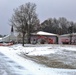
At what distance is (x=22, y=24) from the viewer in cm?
9388

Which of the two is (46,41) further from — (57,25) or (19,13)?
(57,25)

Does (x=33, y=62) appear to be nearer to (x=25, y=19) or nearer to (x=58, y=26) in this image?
(x=25, y=19)

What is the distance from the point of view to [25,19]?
9650cm

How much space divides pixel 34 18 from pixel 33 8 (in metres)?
3.33

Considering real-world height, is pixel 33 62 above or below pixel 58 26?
below

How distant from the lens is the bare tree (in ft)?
309

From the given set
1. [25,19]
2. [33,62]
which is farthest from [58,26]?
[33,62]

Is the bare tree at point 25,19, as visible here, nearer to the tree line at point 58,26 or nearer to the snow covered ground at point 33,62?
the snow covered ground at point 33,62

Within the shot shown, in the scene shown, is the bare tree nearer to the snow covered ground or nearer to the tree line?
the snow covered ground

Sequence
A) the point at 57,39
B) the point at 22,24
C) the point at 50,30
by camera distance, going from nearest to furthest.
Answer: the point at 22,24 → the point at 57,39 → the point at 50,30

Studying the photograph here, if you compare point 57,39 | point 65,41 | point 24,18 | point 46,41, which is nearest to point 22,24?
point 24,18

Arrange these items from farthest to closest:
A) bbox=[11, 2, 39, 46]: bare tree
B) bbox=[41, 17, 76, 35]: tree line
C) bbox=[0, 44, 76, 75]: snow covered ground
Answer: bbox=[41, 17, 76, 35]: tree line < bbox=[11, 2, 39, 46]: bare tree < bbox=[0, 44, 76, 75]: snow covered ground

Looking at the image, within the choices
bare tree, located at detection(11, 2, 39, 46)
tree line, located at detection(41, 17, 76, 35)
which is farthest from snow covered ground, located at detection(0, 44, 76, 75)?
tree line, located at detection(41, 17, 76, 35)

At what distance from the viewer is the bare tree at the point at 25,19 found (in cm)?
9419
